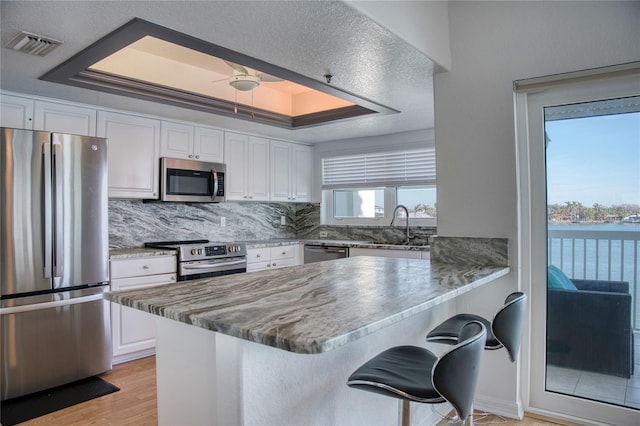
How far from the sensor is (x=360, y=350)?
1791 mm

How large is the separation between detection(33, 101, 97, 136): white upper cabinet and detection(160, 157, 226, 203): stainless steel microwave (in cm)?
67

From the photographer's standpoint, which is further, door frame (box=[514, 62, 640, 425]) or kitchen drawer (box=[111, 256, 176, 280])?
kitchen drawer (box=[111, 256, 176, 280])

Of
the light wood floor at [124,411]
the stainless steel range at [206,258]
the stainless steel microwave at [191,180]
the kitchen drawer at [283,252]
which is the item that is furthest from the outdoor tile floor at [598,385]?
the stainless steel microwave at [191,180]

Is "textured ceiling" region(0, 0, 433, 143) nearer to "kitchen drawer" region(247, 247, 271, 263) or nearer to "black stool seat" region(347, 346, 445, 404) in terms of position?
"black stool seat" region(347, 346, 445, 404)

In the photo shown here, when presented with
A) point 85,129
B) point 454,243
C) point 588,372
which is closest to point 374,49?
point 454,243

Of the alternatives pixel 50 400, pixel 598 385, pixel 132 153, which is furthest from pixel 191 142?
pixel 598 385

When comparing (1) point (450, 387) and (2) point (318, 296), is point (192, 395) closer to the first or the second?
(2) point (318, 296)

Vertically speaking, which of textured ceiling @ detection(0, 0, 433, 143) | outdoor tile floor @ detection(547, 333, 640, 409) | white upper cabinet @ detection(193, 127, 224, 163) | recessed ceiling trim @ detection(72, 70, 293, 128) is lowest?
outdoor tile floor @ detection(547, 333, 640, 409)

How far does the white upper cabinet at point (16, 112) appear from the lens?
302cm

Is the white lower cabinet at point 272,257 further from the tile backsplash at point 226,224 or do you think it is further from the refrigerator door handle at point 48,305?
the refrigerator door handle at point 48,305

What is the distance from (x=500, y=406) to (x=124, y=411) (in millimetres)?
2320

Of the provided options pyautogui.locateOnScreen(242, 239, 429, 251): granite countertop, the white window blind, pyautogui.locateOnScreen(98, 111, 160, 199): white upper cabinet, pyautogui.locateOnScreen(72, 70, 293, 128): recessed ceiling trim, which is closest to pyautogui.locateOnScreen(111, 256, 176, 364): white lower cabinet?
pyautogui.locateOnScreen(98, 111, 160, 199): white upper cabinet

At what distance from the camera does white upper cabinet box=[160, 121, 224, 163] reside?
12.9 ft

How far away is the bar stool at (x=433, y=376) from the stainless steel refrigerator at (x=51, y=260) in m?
2.45
